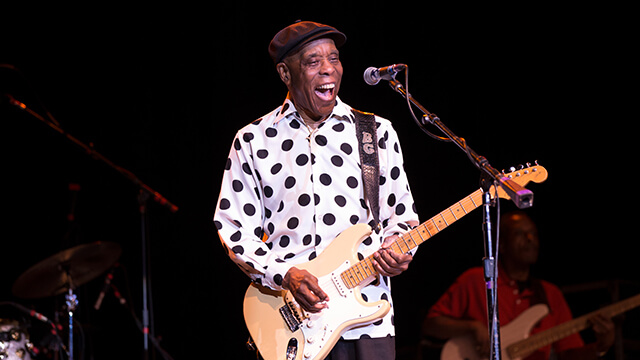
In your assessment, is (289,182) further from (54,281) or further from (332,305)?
(54,281)

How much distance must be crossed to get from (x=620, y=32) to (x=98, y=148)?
4.83 metres

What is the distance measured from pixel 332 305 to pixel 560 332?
3301mm

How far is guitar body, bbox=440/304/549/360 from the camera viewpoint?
17.3 feet

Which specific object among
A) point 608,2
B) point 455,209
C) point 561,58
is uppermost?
point 608,2

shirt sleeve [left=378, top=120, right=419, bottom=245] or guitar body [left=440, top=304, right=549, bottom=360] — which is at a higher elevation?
shirt sleeve [left=378, top=120, right=419, bottom=245]

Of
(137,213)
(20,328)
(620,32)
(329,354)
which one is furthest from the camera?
(137,213)

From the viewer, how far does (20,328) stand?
199 inches

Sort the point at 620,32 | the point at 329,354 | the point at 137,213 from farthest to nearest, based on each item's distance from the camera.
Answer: the point at 137,213 → the point at 620,32 → the point at 329,354

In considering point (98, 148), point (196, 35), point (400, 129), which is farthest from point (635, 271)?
point (98, 148)

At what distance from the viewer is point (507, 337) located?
5.32 metres

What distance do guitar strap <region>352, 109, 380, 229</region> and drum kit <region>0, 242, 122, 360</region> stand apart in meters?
2.93

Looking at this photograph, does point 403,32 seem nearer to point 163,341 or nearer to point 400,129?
point 400,129

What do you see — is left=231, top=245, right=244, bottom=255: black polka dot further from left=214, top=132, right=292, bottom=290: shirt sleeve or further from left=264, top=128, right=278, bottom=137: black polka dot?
left=264, top=128, right=278, bottom=137: black polka dot

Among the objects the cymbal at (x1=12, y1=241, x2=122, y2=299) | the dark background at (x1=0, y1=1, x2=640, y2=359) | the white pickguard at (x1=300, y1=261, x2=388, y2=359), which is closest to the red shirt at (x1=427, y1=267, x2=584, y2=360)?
the dark background at (x1=0, y1=1, x2=640, y2=359)
